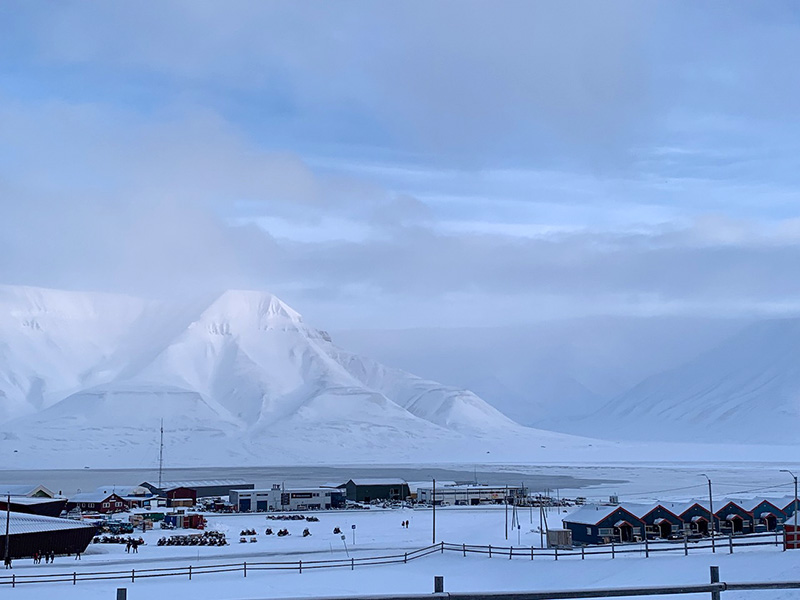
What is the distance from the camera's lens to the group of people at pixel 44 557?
37.8m

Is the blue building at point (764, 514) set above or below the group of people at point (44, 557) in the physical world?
above

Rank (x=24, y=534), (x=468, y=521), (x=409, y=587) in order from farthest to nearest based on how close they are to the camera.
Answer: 1. (x=468, y=521)
2. (x=24, y=534)
3. (x=409, y=587)

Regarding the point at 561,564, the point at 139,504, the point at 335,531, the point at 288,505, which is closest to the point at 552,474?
the point at 288,505

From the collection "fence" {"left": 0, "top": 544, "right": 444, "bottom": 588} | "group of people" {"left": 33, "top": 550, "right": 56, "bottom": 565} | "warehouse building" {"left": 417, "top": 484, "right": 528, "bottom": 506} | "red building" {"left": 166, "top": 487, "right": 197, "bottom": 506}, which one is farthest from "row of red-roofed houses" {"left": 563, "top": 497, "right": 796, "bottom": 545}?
"red building" {"left": 166, "top": 487, "right": 197, "bottom": 506}

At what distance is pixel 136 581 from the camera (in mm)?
30547

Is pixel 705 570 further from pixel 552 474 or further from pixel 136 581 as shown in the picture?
pixel 552 474

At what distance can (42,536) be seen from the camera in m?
41.2

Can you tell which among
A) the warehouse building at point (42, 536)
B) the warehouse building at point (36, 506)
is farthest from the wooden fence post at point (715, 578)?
the warehouse building at point (36, 506)

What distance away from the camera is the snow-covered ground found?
24.7 meters

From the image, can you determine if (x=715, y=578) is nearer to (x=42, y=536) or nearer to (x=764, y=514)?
(x=42, y=536)

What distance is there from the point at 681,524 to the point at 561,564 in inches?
613

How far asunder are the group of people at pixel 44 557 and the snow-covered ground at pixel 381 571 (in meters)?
0.38

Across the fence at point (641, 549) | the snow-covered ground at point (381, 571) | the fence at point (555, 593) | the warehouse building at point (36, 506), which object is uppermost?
the fence at point (555, 593)

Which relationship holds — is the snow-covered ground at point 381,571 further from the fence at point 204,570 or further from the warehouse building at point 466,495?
the warehouse building at point 466,495
